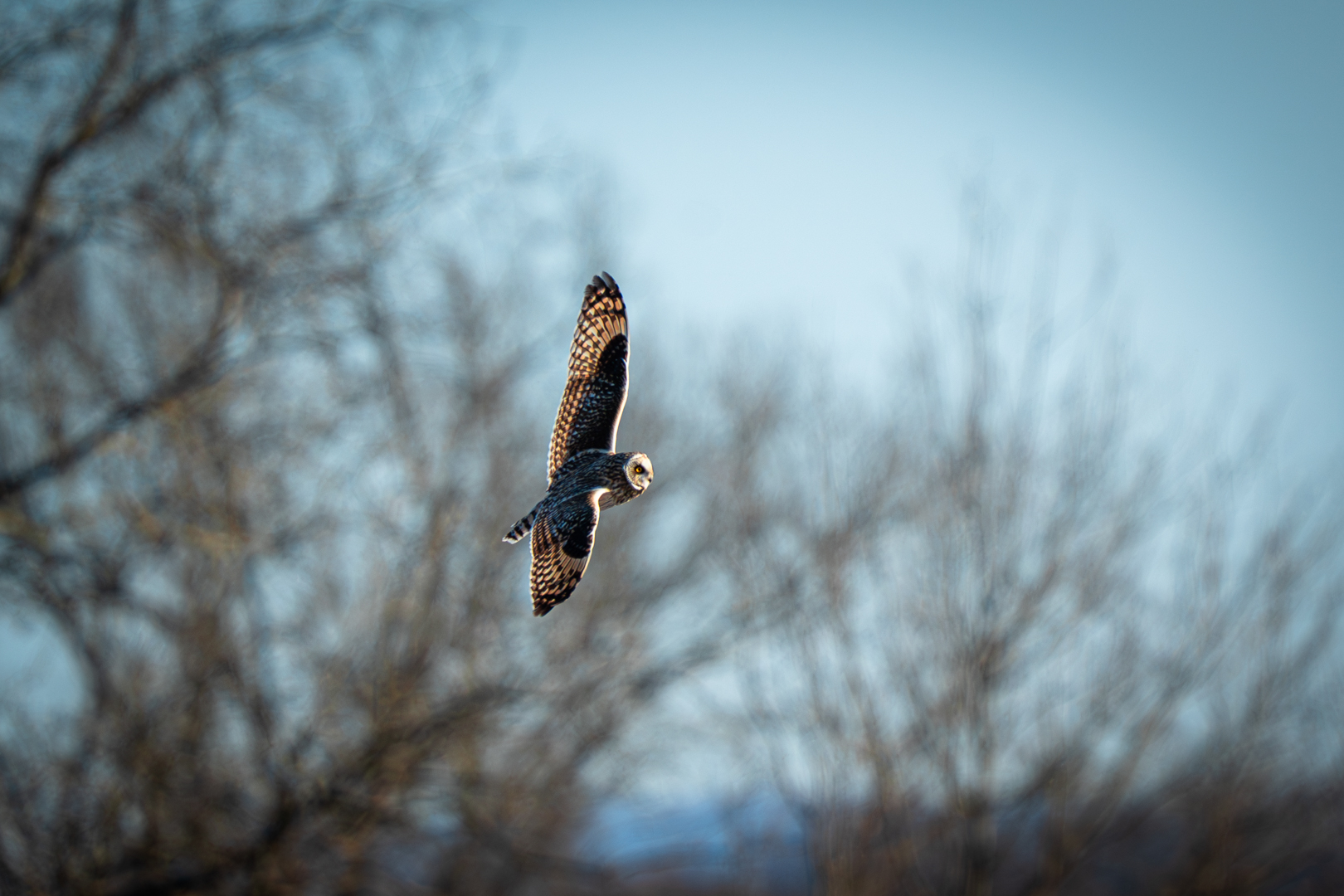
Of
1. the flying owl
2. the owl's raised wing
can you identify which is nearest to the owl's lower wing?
the flying owl

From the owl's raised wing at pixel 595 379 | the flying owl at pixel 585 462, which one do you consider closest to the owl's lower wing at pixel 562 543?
the flying owl at pixel 585 462

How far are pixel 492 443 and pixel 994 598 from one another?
15.0 feet

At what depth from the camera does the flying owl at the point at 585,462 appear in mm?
1060

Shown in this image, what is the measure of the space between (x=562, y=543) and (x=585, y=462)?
0.12 m

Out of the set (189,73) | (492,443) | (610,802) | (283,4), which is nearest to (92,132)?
(189,73)

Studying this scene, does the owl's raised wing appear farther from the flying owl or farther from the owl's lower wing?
the owl's lower wing

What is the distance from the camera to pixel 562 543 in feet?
3.76

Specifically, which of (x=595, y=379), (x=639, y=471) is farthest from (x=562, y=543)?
(x=595, y=379)

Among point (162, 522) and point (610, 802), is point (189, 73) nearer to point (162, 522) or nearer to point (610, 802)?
point (162, 522)

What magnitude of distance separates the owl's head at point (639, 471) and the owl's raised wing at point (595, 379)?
0.94ft

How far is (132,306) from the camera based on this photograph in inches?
310

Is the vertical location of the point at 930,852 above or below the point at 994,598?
below

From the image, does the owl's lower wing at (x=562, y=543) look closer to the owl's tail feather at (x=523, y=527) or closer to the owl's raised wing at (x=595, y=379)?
the owl's tail feather at (x=523, y=527)

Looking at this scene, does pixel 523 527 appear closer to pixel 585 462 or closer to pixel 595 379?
pixel 585 462
